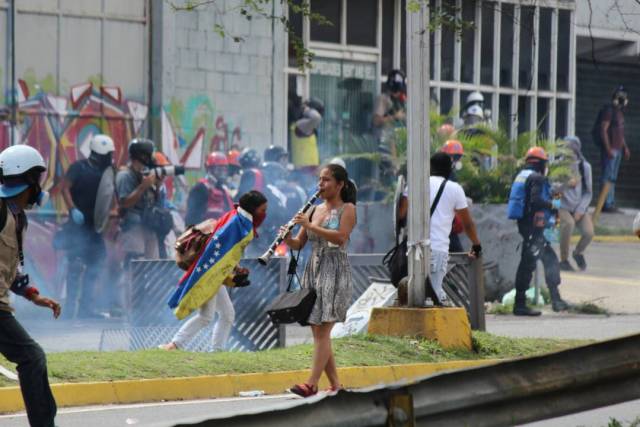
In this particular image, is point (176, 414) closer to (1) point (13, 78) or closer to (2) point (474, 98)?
(1) point (13, 78)

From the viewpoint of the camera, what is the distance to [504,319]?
17.4m

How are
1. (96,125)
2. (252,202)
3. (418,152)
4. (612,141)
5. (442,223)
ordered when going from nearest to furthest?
(252,202)
(418,152)
(442,223)
(96,125)
(612,141)

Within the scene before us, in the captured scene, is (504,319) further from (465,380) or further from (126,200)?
(465,380)

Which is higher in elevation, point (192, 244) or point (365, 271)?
point (192, 244)

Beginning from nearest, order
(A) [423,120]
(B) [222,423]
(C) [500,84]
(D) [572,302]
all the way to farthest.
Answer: (B) [222,423]
(A) [423,120]
(D) [572,302]
(C) [500,84]

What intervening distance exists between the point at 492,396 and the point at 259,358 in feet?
21.9

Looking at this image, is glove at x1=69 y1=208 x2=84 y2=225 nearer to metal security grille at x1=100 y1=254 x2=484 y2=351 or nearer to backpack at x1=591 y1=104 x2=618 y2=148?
metal security grille at x1=100 y1=254 x2=484 y2=351

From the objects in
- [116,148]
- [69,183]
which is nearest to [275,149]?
[116,148]

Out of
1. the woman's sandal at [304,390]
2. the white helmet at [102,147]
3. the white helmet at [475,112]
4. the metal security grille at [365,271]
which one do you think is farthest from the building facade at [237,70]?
the woman's sandal at [304,390]

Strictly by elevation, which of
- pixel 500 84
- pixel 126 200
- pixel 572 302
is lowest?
pixel 572 302

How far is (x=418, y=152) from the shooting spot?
39.4ft

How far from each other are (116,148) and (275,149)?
7.25 feet

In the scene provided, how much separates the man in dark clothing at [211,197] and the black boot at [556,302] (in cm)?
430

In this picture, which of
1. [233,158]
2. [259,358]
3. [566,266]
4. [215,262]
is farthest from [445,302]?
[566,266]
